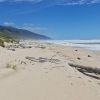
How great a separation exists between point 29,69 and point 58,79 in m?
1.58

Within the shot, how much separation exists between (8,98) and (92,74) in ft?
12.1

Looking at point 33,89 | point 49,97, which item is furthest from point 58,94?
point 33,89

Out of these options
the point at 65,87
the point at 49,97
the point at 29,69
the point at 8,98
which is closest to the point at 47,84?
the point at 65,87

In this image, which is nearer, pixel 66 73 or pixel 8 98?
pixel 8 98

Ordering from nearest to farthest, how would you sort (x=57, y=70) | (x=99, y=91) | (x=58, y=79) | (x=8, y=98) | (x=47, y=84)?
(x=8, y=98) → (x=99, y=91) → (x=47, y=84) → (x=58, y=79) → (x=57, y=70)

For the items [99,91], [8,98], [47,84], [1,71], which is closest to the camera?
[8,98]

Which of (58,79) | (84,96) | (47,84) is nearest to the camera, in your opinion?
(84,96)

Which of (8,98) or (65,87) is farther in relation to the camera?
(65,87)

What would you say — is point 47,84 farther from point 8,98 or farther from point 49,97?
point 8,98

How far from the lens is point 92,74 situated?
807 cm

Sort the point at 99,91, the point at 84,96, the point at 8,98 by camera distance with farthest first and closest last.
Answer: the point at 99,91 < the point at 84,96 < the point at 8,98

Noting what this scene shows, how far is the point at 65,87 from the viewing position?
19.4 ft

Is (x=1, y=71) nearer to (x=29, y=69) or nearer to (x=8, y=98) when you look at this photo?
(x=29, y=69)

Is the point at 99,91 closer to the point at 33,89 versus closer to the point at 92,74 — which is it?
the point at 33,89
